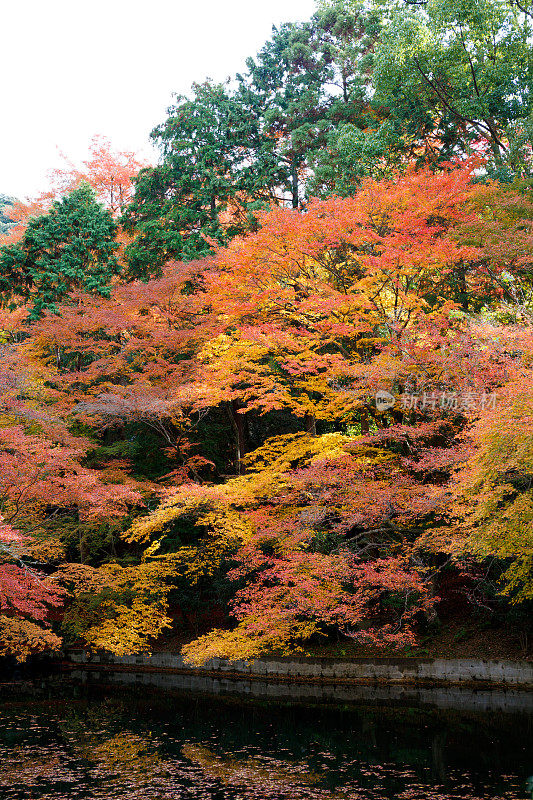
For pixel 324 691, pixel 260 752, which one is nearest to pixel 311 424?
pixel 324 691

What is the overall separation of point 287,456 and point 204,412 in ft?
12.2

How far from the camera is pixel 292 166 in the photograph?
2178cm

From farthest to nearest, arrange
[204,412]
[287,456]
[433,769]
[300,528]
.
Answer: [204,412], [287,456], [300,528], [433,769]

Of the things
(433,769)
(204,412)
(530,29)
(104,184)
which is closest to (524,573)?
(433,769)

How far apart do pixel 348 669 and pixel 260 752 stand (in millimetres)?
4452

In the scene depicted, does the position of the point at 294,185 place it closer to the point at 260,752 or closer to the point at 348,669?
the point at 348,669

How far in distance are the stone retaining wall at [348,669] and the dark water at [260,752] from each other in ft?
3.68

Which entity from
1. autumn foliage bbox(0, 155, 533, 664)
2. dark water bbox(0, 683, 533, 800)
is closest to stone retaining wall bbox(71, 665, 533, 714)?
dark water bbox(0, 683, 533, 800)

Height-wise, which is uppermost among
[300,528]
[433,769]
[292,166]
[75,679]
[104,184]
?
[104,184]

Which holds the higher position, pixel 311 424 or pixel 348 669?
pixel 311 424

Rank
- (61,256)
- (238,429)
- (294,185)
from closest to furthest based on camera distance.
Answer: (238,429), (61,256), (294,185)

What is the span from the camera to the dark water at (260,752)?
8.08m

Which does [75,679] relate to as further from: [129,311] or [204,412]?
[129,311]

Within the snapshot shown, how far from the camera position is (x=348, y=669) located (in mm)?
13930
